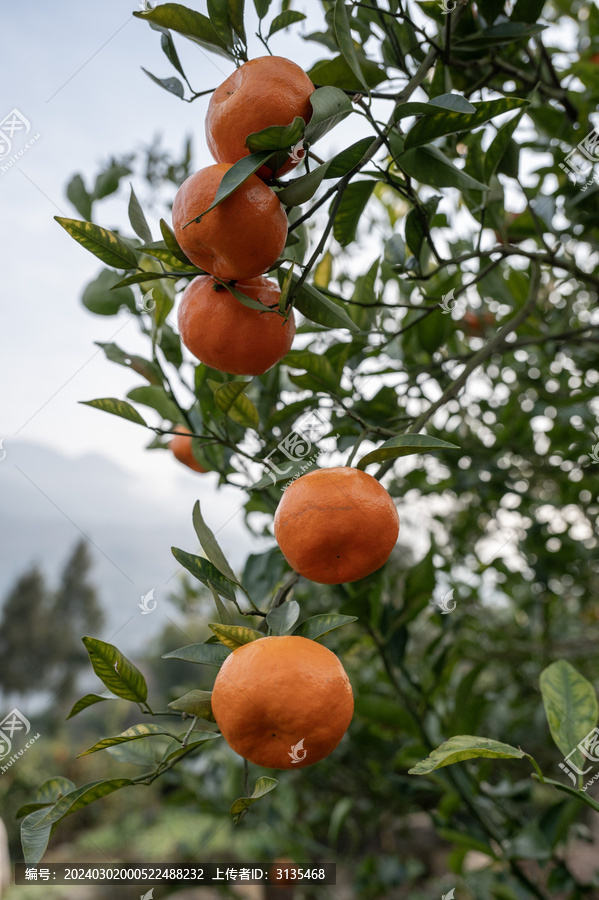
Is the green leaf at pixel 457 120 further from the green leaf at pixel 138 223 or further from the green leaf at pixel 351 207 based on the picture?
the green leaf at pixel 138 223

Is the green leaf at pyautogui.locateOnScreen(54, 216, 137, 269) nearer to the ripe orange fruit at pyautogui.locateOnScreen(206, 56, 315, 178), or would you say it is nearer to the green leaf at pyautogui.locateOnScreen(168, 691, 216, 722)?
the ripe orange fruit at pyautogui.locateOnScreen(206, 56, 315, 178)

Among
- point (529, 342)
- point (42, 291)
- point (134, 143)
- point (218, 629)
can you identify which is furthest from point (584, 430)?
point (134, 143)

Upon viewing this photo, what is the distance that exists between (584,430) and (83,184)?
92 cm

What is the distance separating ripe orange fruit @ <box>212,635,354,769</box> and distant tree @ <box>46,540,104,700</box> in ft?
37.7

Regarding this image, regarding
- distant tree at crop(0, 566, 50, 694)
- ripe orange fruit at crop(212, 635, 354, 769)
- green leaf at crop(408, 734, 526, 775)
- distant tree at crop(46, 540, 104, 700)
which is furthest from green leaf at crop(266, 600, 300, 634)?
distant tree at crop(46, 540, 104, 700)

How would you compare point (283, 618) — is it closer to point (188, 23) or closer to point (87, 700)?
point (87, 700)

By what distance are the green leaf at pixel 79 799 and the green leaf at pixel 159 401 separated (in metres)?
0.39

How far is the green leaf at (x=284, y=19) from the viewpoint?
0.48m

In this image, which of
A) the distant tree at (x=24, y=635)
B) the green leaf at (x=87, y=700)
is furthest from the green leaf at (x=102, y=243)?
the distant tree at (x=24, y=635)

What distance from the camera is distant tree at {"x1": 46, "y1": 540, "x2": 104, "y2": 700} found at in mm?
10812

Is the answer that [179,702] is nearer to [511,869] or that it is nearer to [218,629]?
[218,629]

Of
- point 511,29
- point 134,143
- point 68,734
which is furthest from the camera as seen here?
point 68,734

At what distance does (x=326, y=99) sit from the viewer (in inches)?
15.4

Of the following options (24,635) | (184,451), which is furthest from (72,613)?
(184,451)
